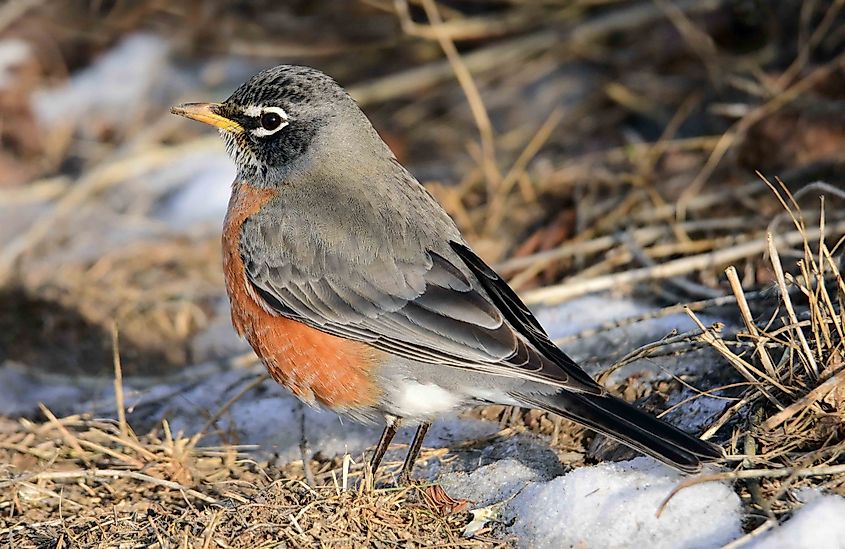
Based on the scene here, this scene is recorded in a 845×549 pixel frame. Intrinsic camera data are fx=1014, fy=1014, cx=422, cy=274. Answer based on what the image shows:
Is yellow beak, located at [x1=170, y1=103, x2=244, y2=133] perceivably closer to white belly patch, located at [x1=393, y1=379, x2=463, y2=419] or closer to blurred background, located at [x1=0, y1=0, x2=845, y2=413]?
blurred background, located at [x1=0, y1=0, x2=845, y2=413]

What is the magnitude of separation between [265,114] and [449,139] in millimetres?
3433

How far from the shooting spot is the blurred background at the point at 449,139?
6031 millimetres

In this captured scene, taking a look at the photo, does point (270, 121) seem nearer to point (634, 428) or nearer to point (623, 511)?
point (634, 428)

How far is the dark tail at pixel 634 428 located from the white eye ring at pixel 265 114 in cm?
192

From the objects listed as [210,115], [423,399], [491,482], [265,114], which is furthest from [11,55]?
[491,482]

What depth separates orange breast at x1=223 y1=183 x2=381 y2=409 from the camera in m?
4.23

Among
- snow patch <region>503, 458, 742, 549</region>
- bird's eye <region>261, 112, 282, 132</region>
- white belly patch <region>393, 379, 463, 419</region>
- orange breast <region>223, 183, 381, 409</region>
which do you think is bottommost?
snow patch <region>503, 458, 742, 549</region>

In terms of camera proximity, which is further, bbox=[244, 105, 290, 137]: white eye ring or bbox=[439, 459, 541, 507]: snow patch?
bbox=[244, 105, 290, 137]: white eye ring

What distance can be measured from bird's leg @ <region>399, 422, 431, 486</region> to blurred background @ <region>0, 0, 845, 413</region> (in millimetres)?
1298

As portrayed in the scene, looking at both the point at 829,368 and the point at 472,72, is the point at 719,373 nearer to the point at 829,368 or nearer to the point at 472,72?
the point at 829,368

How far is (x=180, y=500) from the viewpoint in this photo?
4.16 metres

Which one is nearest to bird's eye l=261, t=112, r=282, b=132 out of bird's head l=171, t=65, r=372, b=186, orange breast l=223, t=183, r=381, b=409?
bird's head l=171, t=65, r=372, b=186

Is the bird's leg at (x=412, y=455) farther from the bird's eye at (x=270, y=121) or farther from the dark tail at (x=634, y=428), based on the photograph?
the bird's eye at (x=270, y=121)

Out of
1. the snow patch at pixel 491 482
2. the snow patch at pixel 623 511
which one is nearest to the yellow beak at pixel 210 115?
the snow patch at pixel 491 482
